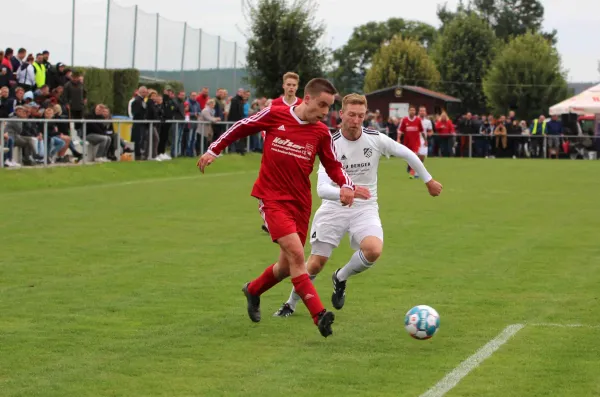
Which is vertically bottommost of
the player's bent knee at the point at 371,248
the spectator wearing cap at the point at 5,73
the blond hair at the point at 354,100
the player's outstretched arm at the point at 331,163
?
the player's bent knee at the point at 371,248

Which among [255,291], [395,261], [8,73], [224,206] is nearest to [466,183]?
[224,206]

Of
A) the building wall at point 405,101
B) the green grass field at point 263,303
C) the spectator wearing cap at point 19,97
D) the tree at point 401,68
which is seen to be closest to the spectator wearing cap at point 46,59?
the spectator wearing cap at point 19,97

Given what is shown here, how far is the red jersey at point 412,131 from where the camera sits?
107 feet

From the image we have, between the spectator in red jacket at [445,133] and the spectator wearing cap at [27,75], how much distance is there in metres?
22.7

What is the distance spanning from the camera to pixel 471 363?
754cm

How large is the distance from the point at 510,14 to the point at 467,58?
2591 centimetres

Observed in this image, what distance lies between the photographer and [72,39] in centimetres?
3073

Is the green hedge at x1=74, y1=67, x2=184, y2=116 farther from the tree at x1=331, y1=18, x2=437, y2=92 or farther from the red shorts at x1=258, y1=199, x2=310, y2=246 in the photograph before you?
the tree at x1=331, y1=18, x2=437, y2=92

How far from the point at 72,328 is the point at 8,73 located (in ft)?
55.4

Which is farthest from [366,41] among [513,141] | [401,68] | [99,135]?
[99,135]

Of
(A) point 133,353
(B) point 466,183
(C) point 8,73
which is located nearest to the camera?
(A) point 133,353

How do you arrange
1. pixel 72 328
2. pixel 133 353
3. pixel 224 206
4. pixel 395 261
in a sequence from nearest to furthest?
pixel 133 353 → pixel 72 328 → pixel 395 261 → pixel 224 206

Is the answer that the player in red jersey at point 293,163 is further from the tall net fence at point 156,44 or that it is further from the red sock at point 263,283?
the tall net fence at point 156,44

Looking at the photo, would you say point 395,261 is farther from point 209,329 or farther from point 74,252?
point 209,329
